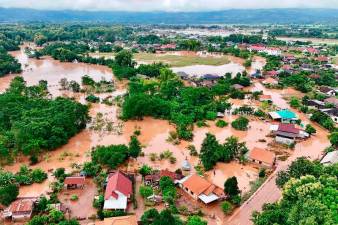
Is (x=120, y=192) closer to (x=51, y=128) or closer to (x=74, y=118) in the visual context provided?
(x=51, y=128)

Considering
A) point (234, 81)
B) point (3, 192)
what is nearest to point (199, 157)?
point (3, 192)

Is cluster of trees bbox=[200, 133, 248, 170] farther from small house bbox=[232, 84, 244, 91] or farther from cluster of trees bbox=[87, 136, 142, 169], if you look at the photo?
small house bbox=[232, 84, 244, 91]

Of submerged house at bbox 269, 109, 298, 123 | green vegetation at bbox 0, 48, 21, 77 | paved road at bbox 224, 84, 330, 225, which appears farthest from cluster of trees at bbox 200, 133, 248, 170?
green vegetation at bbox 0, 48, 21, 77

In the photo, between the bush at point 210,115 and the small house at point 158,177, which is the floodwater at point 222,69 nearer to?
the bush at point 210,115

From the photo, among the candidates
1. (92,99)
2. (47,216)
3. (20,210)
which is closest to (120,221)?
(47,216)

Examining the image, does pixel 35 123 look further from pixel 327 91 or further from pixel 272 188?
pixel 327 91

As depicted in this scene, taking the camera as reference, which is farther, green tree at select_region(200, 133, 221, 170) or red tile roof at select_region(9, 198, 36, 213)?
green tree at select_region(200, 133, 221, 170)

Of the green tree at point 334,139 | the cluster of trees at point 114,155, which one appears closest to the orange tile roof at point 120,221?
the cluster of trees at point 114,155
